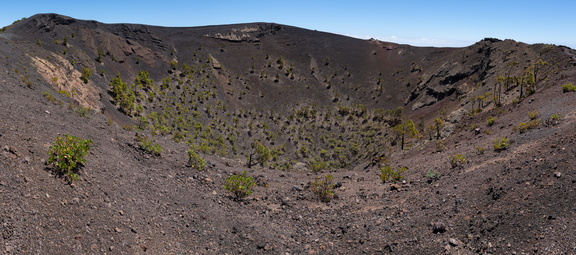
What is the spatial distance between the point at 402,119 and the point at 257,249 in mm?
37991

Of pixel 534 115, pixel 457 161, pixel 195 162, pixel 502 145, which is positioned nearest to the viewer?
pixel 502 145

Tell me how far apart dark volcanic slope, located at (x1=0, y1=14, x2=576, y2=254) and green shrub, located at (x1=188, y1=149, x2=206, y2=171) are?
49 cm

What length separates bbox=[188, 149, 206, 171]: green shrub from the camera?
1554 cm

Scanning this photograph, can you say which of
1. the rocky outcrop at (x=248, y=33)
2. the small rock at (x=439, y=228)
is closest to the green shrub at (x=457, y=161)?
the small rock at (x=439, y=228)

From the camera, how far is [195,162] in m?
16.0

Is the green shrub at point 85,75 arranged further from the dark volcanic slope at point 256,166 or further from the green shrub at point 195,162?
the green shrub at point 195,162

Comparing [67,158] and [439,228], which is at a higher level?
[67,158]

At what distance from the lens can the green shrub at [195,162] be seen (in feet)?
51.0

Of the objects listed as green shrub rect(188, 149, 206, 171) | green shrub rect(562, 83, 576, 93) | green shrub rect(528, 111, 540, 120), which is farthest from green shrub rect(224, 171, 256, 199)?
green shrub rect(562, 83, 576, 93)

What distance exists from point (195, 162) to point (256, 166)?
304 inches

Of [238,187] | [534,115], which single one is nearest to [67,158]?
[238,187]

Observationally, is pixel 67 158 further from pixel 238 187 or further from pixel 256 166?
pixel 256 166

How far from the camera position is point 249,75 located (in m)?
52.7

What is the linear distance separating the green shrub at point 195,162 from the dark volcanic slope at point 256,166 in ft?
1.62
